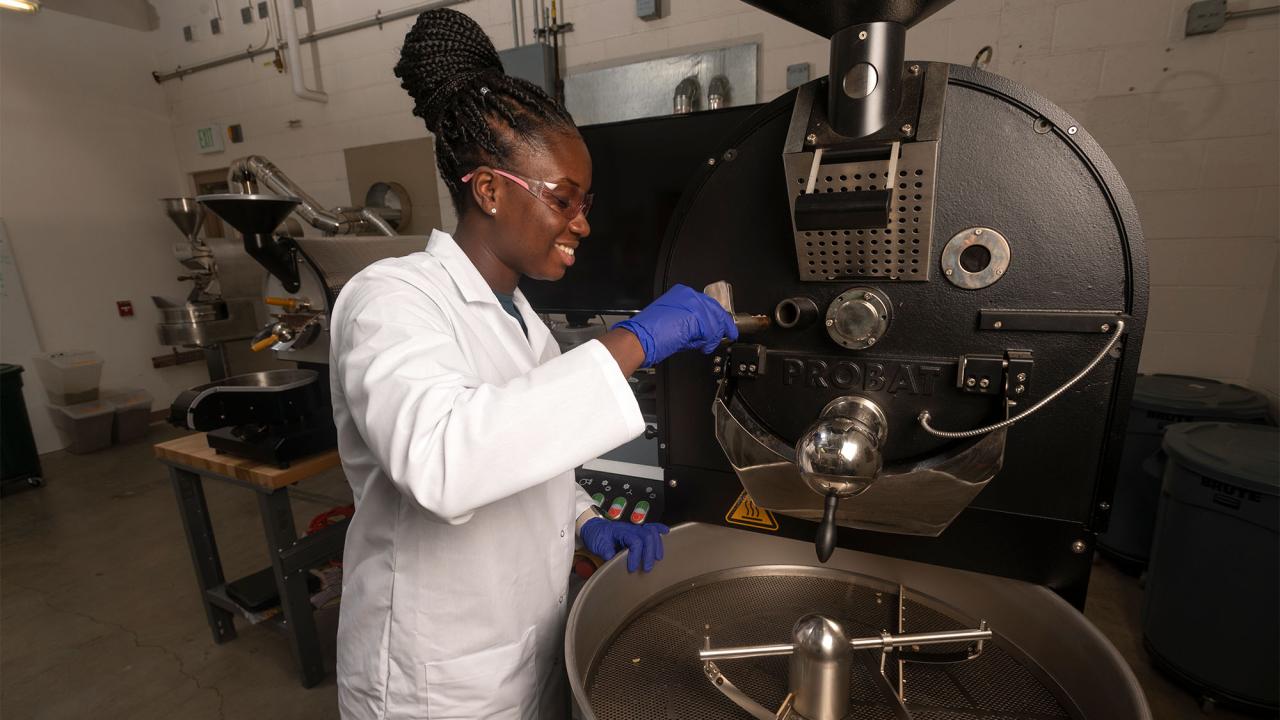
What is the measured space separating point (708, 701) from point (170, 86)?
5.60 meters

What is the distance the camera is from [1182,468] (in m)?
1.50

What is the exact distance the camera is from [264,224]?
1740 mm

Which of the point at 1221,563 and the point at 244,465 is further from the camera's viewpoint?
the point at 244,465

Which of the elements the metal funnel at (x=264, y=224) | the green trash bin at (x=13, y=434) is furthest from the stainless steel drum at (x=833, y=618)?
the green trash bin at (x=13, y=434)

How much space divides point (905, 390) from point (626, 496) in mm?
660

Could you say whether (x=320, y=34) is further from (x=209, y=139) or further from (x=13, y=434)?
(x=13, y=434)

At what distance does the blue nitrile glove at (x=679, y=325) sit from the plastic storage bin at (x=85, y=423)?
4686mm

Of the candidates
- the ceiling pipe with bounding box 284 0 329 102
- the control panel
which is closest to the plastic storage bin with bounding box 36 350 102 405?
the ceiling pipe with bounding box 284 0 329 102

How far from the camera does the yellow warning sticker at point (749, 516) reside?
0.83 metres

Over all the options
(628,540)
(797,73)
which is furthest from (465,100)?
(797,73)

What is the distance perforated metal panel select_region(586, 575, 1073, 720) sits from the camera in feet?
2.03

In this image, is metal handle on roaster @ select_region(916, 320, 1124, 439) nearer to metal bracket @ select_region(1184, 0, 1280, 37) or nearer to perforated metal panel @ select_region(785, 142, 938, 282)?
perforated metal panel @ select_region(785, 142, 938, 282)

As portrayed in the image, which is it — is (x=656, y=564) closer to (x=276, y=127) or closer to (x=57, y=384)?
(x=276, y=127)

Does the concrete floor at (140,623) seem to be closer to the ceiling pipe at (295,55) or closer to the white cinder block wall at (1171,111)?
the white cinder block wall at (1171,111)
